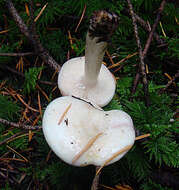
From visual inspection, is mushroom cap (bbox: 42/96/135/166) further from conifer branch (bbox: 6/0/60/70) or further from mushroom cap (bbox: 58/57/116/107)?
conifer branch (bbox: 6/0/60/70)

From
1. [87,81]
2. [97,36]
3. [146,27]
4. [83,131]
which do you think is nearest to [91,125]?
[83,131]

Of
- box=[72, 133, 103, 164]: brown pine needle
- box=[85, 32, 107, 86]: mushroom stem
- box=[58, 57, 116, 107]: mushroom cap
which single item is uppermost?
box=[85, 32, 107, 86]: mushroom stem

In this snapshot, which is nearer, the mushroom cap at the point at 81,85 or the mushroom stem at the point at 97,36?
the mushroom stem at the point at 97,36

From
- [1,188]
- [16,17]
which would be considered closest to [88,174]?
[1,188]

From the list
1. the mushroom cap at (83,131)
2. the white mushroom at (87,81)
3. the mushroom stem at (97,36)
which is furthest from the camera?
the white mushroom at (87,81)

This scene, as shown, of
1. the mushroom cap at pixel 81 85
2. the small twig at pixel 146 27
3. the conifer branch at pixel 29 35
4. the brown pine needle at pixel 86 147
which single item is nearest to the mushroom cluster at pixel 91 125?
the brown pine needle at pixel 86 147

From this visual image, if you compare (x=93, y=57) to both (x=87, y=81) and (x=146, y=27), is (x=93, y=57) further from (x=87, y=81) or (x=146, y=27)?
(x=146, y=27)

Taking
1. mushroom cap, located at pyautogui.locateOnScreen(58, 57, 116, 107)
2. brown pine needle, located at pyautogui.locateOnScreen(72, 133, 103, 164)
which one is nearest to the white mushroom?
mushroom cap, located at pyautogui.locateOnScreen(58, 57, 116, 107)

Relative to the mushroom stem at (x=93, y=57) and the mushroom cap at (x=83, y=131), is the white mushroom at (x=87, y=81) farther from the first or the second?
the mushroom cap at (x=83, y=131)
